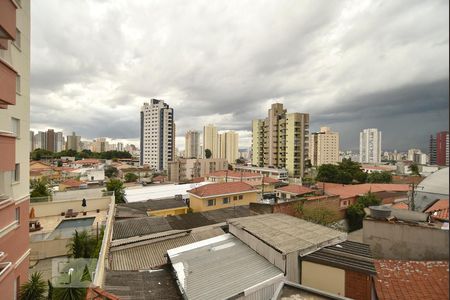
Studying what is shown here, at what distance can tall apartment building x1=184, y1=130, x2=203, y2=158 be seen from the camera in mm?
84250

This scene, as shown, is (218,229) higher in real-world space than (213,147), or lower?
lower

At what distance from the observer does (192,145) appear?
84312mm

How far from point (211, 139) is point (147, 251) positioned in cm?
7616

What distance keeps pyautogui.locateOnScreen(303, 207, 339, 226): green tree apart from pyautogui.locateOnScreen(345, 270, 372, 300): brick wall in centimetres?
784

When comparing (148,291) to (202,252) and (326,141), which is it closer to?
(202,252)

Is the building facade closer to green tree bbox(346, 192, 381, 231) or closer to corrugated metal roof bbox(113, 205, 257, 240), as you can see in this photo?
green tree bbox(346, 192, 381, 231)

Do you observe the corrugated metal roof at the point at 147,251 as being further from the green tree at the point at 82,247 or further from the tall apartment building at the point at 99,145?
the tall apartment building at the point at 99,145

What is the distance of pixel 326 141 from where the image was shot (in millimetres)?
78500

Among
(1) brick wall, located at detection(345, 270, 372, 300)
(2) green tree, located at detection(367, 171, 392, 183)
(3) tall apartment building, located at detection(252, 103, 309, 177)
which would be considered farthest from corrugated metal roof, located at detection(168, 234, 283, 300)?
(3) tall apartment building, located at detection(252, 103, 309, 177)

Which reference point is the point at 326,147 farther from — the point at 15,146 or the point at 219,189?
the point at 15,146

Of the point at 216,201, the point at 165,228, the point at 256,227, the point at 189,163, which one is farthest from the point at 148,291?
the point at 189,163

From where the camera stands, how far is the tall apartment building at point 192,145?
8425cm

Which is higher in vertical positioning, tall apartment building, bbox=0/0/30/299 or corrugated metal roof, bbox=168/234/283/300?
tall apartment building, bbox=0/0/30/299

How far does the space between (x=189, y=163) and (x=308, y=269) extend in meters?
46.5
